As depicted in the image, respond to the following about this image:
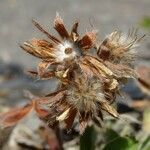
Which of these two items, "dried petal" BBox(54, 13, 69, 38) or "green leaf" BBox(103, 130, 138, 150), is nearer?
"dried petal" BBox(54, 13, 69, 38)

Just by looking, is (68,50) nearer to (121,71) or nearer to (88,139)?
(121,71)

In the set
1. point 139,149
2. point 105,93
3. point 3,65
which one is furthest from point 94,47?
point 3,65

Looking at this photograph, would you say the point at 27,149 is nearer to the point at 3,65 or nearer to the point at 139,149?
the point at 139,149

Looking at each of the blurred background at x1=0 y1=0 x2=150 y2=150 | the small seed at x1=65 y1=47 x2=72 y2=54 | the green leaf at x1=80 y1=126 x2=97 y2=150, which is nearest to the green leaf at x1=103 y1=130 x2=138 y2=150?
the green leaf at x1=80 y1=126 x2=97 y2=150

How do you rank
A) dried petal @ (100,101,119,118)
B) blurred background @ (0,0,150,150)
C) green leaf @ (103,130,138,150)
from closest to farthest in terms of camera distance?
dried petal @ (100,101,119,118) < green leaf @ (103,130,138,150) < blurred background @ (0,0,150,150)

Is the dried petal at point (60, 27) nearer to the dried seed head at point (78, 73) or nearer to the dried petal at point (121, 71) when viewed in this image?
the dried seed head at point (78, 73)

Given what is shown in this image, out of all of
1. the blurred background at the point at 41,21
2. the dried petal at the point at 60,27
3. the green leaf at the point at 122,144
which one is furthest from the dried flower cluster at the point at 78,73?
the blurred background at the point at 41,21

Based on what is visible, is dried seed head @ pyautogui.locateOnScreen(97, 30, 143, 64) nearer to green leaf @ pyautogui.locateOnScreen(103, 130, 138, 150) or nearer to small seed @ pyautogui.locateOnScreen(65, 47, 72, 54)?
small seed @ pyautogui.locateOnScreen(65, 47, 72, 54)
